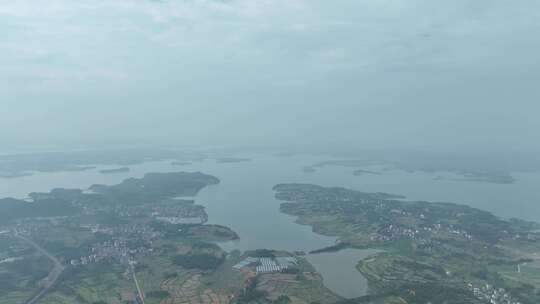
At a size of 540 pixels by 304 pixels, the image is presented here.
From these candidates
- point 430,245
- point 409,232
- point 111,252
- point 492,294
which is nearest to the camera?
point 492,294

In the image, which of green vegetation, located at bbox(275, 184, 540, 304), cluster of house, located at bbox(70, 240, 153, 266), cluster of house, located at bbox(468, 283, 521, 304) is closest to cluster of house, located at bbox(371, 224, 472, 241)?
green vegetation, located at bbox(275, 184, 540, 304)

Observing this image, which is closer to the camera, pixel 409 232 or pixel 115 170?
pixel 409 232

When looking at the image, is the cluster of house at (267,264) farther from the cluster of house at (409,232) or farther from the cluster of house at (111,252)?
the cluster of house at (409,232)

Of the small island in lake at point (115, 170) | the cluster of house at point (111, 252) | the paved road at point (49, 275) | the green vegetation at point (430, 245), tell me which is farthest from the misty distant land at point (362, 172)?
the paved road at point (49, 275)

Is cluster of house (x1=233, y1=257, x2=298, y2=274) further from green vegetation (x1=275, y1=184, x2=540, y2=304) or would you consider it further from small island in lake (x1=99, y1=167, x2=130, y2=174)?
small island in lake (x1=99, y1=167, x2=130, y2=174)

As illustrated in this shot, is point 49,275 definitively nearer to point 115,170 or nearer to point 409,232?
point 409,232

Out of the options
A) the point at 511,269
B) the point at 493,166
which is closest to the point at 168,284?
the point at 511,269

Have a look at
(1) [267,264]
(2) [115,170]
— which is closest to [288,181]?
(2) [115,170]
